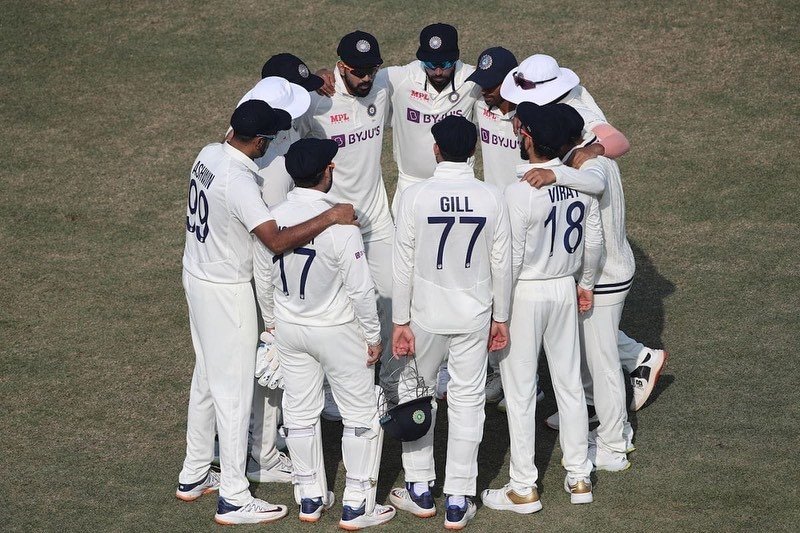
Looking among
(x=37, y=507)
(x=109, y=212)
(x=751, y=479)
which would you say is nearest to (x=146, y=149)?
(x=109, y=212)

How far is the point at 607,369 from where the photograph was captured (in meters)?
7.79

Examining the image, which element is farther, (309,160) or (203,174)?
(203,174)

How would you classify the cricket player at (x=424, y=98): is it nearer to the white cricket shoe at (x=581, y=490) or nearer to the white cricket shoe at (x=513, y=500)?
the white cricket shoe at (x=513, y=500)

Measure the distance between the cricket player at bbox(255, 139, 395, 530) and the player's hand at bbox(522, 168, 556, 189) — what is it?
115 cm

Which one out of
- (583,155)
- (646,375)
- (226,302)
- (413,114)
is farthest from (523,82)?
(226,302)

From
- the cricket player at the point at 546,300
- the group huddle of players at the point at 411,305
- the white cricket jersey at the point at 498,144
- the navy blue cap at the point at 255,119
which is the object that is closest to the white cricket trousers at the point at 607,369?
the group huddle of players at the point at 411,305

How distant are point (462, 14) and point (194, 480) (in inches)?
362

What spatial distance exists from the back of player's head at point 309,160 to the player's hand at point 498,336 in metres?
1.48

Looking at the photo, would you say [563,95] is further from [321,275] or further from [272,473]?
[272,473]

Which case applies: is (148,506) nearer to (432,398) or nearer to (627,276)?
(432,398)

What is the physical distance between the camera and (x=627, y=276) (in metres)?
7.75

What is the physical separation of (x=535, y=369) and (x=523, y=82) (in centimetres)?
205

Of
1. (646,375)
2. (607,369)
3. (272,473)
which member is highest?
(607,369)

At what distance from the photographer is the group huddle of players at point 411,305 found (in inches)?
267
